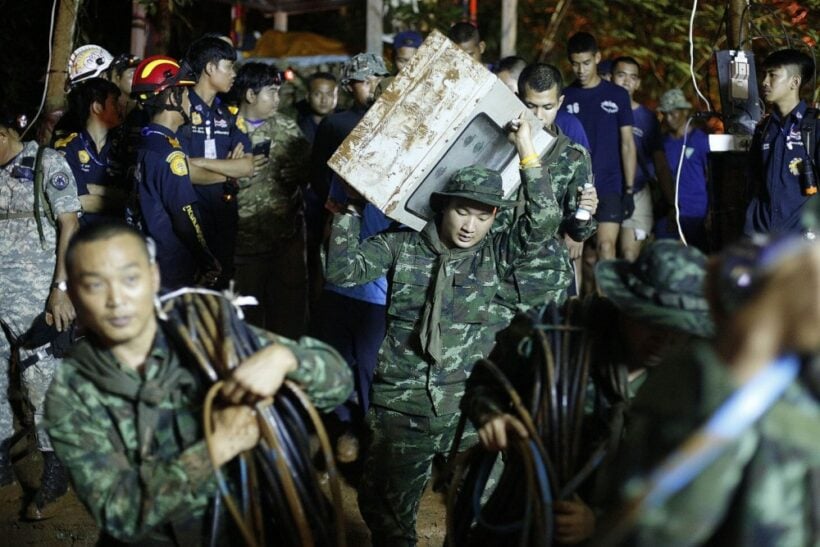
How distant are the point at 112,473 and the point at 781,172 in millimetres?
5111

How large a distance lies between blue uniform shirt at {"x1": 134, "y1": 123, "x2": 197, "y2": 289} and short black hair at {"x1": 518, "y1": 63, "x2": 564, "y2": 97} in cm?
208

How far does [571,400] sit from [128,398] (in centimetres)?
144

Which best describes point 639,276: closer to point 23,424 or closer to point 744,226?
point 744,226

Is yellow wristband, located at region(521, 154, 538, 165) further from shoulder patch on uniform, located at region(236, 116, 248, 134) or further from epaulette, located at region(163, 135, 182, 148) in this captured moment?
shoulder patch on uniform, located at region(236, 116, 248, 134)

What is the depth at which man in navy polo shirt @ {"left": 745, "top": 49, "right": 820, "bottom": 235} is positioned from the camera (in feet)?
21.9

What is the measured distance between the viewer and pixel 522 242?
16.3ft

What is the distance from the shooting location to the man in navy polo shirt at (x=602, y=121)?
7.95 metres

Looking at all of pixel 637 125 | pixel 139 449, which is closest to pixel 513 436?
pixel 139 449

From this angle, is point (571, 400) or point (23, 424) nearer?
point (571, 400)

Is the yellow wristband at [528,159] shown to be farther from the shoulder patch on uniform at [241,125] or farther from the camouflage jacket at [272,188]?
the camouflage jacket at [272,188]

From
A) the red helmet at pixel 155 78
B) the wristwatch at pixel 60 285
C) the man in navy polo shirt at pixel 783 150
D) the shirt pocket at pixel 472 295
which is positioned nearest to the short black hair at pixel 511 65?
the man in navy polo shirt at pixel 783 150

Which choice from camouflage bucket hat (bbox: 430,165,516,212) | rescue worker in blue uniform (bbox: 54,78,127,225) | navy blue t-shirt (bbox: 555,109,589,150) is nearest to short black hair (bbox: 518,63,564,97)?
navy blue t-shirt (bbox: 555,109,589,150)

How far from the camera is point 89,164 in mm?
6738

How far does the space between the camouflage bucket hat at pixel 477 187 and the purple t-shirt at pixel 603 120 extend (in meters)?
3.26
